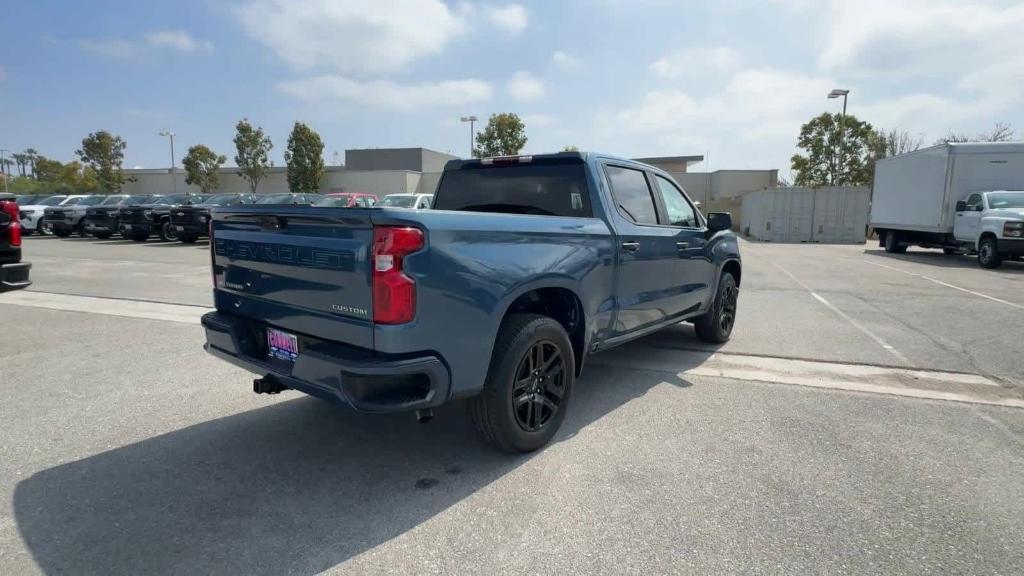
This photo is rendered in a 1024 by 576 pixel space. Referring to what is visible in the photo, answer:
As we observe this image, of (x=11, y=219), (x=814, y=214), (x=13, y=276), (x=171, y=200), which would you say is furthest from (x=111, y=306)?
(x=814, y=214)

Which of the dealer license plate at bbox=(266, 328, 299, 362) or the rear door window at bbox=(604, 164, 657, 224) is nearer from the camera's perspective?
the dealer license plate at bbox=(266, 328, 299, 362)

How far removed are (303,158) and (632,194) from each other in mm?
46743

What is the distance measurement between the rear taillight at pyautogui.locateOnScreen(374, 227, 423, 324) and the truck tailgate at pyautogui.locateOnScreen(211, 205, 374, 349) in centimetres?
5

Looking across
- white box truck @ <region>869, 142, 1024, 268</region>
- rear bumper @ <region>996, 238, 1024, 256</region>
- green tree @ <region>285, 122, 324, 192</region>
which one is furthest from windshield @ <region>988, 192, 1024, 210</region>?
green tree @ <region>285, 122, 324, 192</region>

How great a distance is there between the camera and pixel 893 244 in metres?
20.7

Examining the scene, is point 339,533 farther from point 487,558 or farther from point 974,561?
point 974,561

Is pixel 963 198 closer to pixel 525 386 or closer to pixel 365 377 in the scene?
pixel 525 386

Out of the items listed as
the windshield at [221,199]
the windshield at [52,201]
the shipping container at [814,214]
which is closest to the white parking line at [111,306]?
the windshield at [221,199]

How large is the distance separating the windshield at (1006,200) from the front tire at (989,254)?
1.00 meters

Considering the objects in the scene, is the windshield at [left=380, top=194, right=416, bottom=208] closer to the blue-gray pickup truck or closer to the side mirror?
the side mirror

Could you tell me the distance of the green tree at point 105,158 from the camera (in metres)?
49.8

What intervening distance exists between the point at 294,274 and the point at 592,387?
2705mm

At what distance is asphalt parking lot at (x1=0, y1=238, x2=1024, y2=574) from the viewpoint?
8.33 feet

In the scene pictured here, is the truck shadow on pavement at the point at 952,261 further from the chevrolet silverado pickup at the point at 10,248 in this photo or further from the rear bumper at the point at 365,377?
the chevrolet silverado pickup at the point at 10,248
